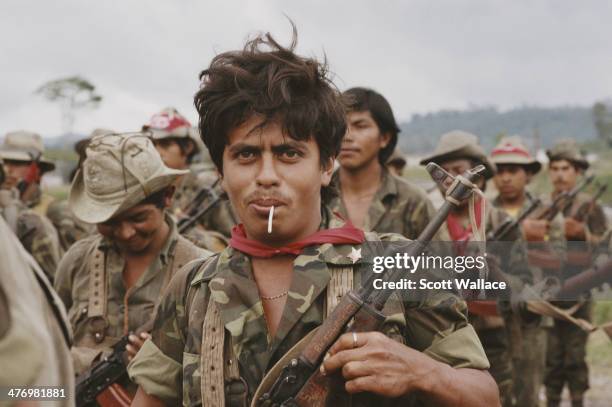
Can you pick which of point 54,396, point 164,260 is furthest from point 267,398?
point 164,260

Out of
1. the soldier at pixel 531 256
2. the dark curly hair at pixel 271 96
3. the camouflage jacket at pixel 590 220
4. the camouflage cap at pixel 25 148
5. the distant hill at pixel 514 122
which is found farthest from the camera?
the distant hill at pixel 514 122

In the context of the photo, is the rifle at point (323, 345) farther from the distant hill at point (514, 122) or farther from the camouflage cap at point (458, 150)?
the distant hill at point (514, 122)

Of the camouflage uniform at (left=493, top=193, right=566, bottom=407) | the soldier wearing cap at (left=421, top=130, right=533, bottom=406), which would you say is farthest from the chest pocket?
the camouflage uniform at (left=493, top=193, right=566, bottom=407)

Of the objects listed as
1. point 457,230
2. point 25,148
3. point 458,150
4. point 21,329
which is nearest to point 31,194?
point 25,148

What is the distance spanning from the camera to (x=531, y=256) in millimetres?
8391

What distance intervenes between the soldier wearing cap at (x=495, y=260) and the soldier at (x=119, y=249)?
8.18ft

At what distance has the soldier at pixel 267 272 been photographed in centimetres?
276

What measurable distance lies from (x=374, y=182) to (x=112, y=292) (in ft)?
8.26

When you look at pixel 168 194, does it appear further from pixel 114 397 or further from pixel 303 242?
pixel 303 242

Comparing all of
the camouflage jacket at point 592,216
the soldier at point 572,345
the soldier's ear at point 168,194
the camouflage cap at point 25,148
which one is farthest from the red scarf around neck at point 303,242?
the camouflage jacket at point 592,216

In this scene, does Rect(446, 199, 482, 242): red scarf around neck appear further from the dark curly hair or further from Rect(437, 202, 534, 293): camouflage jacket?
the dark curly hair

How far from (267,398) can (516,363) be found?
21.8ft

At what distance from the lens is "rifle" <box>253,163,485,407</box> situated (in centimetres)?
261

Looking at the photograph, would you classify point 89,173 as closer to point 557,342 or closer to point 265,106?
point 265,106
